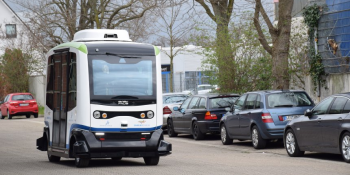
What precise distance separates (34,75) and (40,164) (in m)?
45.2

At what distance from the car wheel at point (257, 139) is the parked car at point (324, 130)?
6.60 ft

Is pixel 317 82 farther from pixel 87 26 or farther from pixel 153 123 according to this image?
pixel 87 26

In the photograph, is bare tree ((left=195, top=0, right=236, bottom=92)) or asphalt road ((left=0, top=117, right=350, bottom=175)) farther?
bare tree ((left=195, top=0, right=236, bottom=92))

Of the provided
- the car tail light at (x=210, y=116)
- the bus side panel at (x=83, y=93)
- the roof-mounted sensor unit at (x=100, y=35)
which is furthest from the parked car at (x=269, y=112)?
the bus side panel at (x=83, y=93)

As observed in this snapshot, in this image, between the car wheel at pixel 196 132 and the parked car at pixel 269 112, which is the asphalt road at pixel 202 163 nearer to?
the parked car at pixel 269 112

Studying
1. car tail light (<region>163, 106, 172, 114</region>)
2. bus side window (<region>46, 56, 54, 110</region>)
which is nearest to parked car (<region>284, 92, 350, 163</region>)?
bus side window (<region>46, 56, 54, 110</region>)

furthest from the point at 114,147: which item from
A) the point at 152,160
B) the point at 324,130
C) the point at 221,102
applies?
the point at 221,102

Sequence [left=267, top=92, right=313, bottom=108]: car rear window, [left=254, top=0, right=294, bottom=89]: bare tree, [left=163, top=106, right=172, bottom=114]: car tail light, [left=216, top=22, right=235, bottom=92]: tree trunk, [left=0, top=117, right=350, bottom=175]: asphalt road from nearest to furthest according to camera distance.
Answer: [left=0, top=117, right=350, bottom=175]: asphalt road
[left=267, top=92, right=313, bottom=108]: car rear window
[left=254, top=0, right=294, bottom=89]: bare tree
[left=163, top=106, right=172, bottom=114]: car tail light
[left=216, top=22, right=235, bottom=92]: tree trunk

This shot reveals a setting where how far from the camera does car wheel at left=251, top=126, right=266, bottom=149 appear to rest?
19109 millimetres

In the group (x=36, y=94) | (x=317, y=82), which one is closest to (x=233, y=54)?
(x=317, y=82)

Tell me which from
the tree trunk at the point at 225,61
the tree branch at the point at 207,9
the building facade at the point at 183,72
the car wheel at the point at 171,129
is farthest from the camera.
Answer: the building facade at the point at 183,72

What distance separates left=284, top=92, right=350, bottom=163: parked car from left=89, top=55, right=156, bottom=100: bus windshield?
369 cm

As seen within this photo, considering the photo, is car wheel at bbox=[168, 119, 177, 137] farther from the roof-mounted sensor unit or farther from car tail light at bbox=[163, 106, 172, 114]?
the roof-mounted sensor unit

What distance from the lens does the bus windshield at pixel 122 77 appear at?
1449 centimetres
